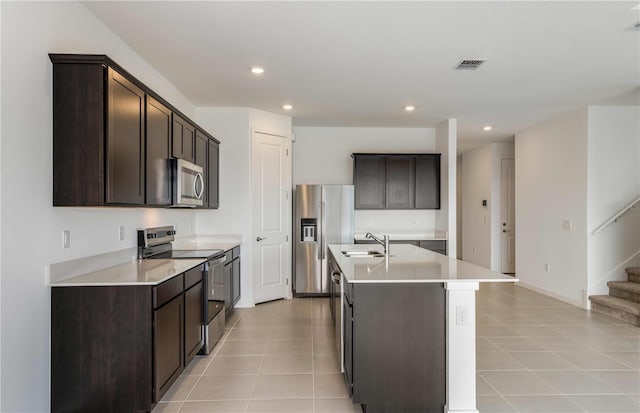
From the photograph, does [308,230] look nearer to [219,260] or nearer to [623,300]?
[219,260]

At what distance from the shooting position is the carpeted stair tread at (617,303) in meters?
4.11

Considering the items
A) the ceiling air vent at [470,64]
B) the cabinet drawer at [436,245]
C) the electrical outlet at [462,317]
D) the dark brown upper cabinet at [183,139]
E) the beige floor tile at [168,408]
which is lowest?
the beige floor tile at [168,408]

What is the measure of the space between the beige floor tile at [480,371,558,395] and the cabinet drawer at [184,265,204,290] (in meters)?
2.43

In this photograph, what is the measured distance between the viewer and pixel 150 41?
9.65ft

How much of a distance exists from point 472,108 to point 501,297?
2.81 m

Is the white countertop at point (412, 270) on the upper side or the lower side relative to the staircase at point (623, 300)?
upper

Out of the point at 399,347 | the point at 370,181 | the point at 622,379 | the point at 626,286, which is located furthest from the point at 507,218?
the point at 399,347

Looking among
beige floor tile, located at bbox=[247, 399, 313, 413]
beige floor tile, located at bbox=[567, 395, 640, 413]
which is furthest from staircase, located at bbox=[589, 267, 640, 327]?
beige floor tile, located at bbox=[247, 399, 313, 413]

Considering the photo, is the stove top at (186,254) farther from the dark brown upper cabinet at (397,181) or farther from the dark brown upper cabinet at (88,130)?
the dark brown upper cabinet at (397,181)

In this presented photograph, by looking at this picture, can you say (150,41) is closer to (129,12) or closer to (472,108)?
(129,12)

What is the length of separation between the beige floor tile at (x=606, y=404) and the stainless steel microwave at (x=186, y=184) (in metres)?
3.37

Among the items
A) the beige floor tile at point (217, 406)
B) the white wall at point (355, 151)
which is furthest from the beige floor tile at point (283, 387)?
the white wall at point (355, 151)

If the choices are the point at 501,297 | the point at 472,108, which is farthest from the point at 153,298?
the point at 501,297

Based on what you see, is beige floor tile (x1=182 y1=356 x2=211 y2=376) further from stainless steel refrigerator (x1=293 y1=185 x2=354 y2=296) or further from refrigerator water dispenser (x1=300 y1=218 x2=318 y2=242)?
refrigerator water dispenser (x1=300 y1=218 x2=318 y2=242)
